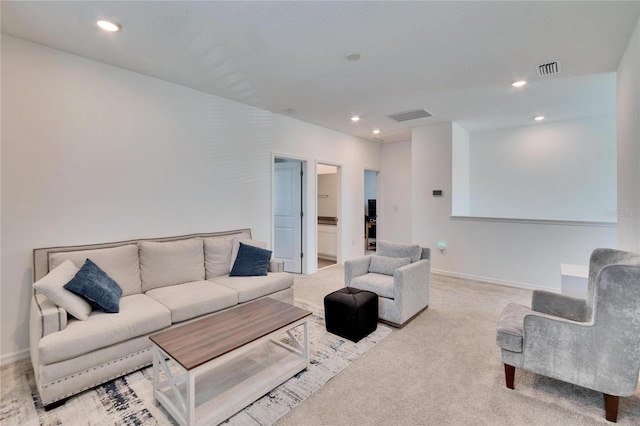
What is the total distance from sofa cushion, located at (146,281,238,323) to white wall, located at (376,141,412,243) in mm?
4826

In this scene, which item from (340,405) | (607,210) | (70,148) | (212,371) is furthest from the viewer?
(607,210)

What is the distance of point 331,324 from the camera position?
9.78 ft

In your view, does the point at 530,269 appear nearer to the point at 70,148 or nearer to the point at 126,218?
the point at 126,218

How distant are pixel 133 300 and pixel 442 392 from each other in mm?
2681

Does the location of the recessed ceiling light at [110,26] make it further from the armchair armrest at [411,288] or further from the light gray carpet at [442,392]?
the armchair armrest at [411,288]

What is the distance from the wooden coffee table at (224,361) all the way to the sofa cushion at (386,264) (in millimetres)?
1463

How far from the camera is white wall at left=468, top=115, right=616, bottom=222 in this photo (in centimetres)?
477

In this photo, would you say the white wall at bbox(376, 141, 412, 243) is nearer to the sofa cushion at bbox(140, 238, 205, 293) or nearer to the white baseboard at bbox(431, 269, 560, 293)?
the white baseboard at bbox(431, 269, 560, 293)

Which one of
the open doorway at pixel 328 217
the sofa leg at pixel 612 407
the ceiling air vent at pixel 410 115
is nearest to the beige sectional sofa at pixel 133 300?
the open doorway at pixel 328 217

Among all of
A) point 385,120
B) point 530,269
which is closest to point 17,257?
Result: point 385,120

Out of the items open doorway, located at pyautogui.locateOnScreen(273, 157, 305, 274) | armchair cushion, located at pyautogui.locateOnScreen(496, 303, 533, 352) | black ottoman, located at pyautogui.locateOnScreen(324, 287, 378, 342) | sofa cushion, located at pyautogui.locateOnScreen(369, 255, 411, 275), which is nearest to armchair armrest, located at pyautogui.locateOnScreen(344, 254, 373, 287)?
sofa cushion, located at pyautogui.locateOnScreen(369, 255, 411, 275)

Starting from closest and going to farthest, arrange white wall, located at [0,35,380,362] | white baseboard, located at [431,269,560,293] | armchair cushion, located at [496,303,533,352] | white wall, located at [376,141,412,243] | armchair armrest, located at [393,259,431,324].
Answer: armchair cushion, located at [496,303,533,352], white wall, located at [0,35,380,362], armchair armrest, located at [393,259,431,324], white baseboard, located at [431,269,560,293], white wall, located at [376,141,412,243]

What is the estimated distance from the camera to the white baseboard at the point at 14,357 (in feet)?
8.03

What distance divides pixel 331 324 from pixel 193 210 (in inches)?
86.4
